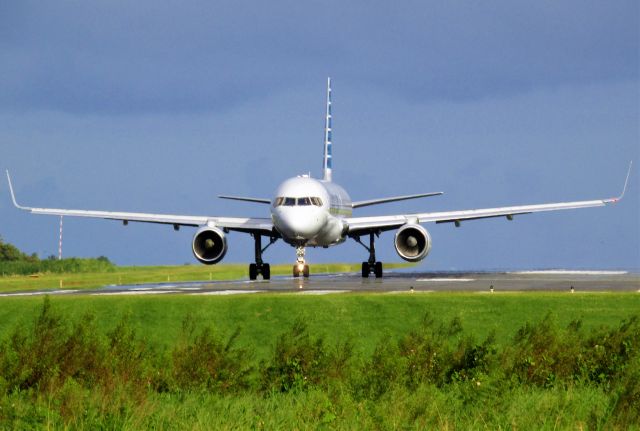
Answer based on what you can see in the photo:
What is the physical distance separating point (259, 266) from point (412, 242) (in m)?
8.69

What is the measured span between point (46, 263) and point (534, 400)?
70341 millimetres

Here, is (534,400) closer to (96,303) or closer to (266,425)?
(266,425)

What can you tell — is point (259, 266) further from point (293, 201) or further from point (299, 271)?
point (293, 201)

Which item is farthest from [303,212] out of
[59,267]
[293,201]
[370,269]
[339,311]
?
[59,267]

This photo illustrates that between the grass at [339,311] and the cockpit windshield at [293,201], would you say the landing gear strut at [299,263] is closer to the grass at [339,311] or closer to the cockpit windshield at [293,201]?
the cockpit windshield at [293,201]

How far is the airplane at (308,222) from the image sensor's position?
165 feet

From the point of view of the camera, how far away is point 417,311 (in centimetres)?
2933

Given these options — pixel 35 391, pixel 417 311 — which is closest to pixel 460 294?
pixel 417 311

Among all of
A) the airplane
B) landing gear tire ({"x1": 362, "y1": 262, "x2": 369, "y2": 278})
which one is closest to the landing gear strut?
the airplane

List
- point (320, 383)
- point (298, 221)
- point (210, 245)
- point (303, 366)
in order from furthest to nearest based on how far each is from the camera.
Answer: point (210, 245)
point (298, 221)
point (303, 366)
point (320, 383)

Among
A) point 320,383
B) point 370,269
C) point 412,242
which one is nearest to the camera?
point 320,383

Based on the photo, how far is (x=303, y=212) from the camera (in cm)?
4991

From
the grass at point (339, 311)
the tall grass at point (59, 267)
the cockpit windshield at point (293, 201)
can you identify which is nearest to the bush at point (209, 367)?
the grass at point (339, 311)

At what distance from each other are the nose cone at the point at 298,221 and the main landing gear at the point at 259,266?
3.56m
